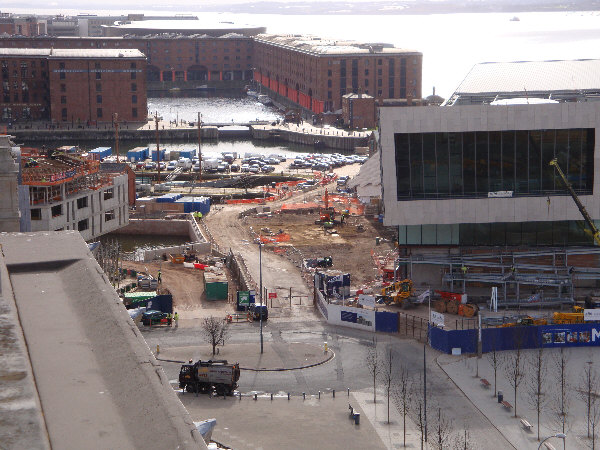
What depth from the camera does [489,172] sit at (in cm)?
3809

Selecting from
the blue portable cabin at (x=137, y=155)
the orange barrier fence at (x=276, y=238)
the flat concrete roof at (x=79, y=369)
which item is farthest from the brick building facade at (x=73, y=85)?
the flat concrete roof at (x=79, y=369)

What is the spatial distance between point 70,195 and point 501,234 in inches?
683

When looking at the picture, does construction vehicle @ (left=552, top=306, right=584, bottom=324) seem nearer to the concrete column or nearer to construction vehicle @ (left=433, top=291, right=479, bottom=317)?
construction vehicle @ (left=433, top=291, right=479, bottom=317)

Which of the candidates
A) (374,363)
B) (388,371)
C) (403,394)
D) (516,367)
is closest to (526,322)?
(388,371)

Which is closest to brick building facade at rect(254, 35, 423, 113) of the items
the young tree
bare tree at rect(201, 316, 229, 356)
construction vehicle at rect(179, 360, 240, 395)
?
bare tree at rect(201, 316, 229, 356)

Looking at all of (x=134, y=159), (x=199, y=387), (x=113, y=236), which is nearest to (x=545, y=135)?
(x=199, y=387)

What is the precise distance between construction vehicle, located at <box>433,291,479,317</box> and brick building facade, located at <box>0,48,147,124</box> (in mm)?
69073

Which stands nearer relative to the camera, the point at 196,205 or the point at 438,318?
the point at 438,318

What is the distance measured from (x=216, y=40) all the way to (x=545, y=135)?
364ft

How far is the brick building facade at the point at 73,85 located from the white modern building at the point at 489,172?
6683cm

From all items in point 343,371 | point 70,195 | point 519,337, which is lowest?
point 343,371

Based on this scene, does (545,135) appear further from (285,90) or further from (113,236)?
(285,90)

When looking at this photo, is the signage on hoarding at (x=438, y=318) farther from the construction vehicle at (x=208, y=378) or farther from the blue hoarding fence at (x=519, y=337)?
the construction vehicle at (x=208, y=378)

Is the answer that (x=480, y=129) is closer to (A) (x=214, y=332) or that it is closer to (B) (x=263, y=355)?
(B) (x=263, y=355)
